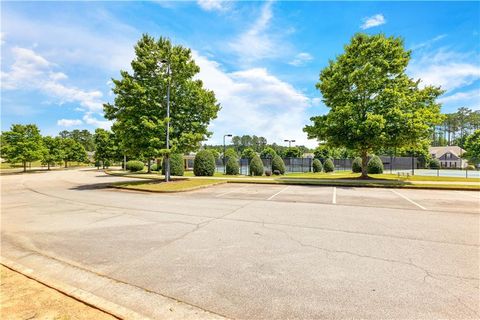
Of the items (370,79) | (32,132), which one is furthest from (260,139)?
(370,79)

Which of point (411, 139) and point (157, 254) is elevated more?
point (411, 139)

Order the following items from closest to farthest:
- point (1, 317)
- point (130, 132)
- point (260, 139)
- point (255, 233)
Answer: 1. point (1, 317)
2. point (255, 233)
3. point (130, 132)
4. point (260, 139)

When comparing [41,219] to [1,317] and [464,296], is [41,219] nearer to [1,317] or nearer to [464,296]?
[1,317]

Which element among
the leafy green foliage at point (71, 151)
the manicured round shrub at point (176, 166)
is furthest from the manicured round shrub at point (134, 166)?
the leafy green foliage at point (71, 151)

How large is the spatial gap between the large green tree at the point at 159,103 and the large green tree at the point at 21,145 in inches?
1444

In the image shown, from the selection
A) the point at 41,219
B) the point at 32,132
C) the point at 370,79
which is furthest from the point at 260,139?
the point at 41,219

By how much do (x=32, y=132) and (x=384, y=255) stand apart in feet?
196

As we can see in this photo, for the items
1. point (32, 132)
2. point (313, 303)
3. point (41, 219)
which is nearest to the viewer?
point (313, 303)

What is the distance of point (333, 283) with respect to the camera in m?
3.82

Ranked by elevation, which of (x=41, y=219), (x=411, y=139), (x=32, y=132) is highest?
(x=32, y=132)

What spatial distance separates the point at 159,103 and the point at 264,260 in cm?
1794

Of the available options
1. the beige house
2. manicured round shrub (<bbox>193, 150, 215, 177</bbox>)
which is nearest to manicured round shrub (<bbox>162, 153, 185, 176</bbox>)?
manicured round shrub (<bbox>193, 150, 215, 177</bbox>)

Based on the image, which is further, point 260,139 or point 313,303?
point 260,139

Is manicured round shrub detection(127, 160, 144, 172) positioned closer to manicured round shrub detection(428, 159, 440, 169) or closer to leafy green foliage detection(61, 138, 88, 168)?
leafy green foliage detection(61, 138, 88, 168)
